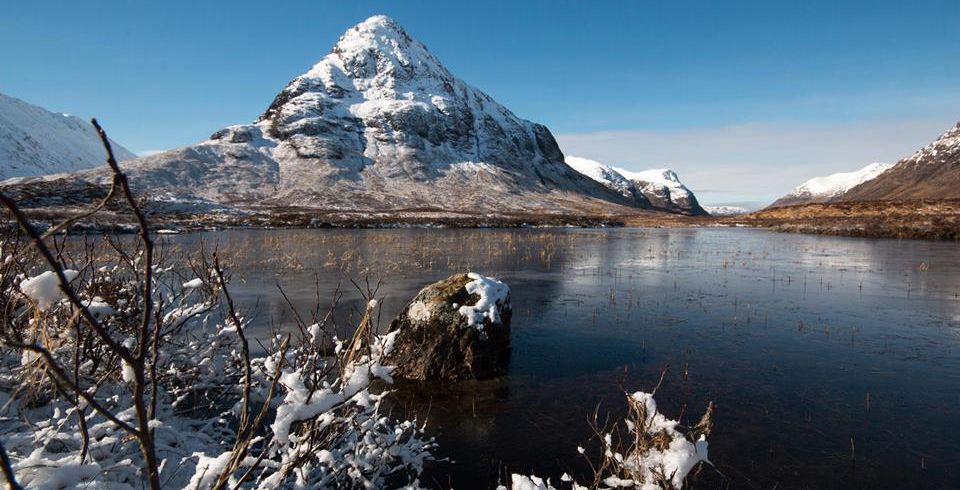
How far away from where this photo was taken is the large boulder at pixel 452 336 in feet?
30.4

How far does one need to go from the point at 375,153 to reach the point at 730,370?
143231mm

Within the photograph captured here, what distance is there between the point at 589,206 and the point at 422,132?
59916 mm

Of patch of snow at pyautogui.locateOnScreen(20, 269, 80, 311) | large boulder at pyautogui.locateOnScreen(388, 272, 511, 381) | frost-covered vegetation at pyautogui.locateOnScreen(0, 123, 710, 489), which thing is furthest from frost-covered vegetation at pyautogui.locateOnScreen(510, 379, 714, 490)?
large boulder at pyautogui.locateOnScreen(388, 272, 511, 381)

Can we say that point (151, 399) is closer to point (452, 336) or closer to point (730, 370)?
point (452, 336)

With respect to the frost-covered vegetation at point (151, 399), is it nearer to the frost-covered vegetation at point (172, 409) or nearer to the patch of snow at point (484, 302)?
the frost-covered vegetation at point (172, 409)

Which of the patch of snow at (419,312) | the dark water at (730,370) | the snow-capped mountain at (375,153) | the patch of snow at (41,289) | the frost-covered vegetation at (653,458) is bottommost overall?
the dark water at (730,370)

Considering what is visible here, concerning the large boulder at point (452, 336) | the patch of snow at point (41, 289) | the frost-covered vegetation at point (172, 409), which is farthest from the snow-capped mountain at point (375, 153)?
the patch of snow at point (41, 289)

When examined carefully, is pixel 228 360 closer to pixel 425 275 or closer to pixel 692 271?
pixel 425 275

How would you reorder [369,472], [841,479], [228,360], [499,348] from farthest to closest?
[499,348] → [228,360] → [841,479] → [369,472]

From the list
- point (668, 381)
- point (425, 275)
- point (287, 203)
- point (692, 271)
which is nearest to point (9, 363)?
point (668, 381)

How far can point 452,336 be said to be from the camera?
31.0 feet

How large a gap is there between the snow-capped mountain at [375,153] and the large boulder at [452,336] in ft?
309

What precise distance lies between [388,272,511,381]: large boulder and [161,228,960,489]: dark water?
486 mm

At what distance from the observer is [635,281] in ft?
63.4
